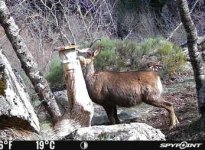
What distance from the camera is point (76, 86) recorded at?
23.7 ft

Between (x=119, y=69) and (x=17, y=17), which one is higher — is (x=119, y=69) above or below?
below

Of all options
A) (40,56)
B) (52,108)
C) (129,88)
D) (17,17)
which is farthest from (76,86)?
(17,17)

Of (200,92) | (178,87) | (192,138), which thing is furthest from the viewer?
(178,87)

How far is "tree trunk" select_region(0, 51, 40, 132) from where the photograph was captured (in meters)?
5.77

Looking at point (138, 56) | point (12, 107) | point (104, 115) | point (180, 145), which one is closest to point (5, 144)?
point (12, 107)

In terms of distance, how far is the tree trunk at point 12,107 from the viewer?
5770 millimetres

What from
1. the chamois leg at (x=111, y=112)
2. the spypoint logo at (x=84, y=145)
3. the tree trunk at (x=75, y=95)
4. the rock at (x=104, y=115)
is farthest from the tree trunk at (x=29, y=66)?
the spypoint logo at (x=84, y=145)

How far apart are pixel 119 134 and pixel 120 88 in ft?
14.3

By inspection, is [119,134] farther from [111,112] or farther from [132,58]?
[132,58]

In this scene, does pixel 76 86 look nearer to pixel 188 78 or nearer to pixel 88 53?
pixel 88 53

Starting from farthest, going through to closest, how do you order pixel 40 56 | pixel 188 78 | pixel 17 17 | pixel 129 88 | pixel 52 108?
pixel 17 17 → pixel 40 56 → pixel 188 78 → pixel 129 88 → pixel 52 108

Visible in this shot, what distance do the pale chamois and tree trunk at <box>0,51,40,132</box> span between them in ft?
11.3

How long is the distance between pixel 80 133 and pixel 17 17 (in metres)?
14.6

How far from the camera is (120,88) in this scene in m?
9.95
